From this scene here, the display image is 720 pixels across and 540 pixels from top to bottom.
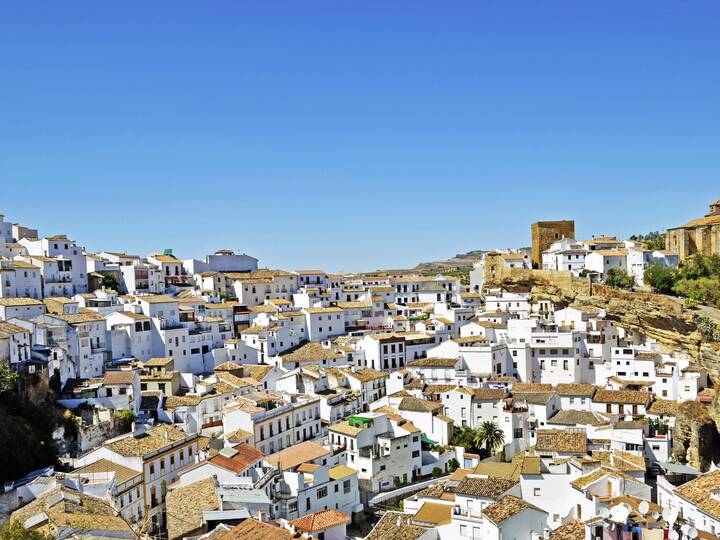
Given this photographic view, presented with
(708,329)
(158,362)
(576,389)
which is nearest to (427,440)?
(576,389)

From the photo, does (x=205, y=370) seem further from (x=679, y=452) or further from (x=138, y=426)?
(x=679, y=452)

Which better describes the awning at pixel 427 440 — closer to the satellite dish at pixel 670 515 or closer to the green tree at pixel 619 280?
the satellite dish at pixel 670 515

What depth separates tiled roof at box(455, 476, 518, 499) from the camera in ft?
80.9

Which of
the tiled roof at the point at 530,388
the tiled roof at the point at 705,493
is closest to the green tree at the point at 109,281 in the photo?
the tiled roof at the point at 530,388

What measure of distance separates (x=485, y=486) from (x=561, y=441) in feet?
31.6

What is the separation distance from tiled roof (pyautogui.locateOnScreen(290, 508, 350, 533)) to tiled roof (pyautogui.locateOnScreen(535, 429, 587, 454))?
1222 centimetres

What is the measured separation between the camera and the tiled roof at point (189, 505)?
2167 centimetres

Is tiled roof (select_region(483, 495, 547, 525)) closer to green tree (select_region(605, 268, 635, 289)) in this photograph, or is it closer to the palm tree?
the palm tree

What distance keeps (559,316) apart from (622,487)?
79.5ft

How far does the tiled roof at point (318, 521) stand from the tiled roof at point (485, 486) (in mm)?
4658

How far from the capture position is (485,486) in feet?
83.1

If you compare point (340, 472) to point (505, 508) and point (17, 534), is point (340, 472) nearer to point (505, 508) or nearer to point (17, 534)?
point (505, 508)

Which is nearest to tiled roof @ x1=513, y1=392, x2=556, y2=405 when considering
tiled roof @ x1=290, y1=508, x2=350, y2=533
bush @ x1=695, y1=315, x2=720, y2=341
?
tiled roof @ x1=290, y1=508, x2=350, y2=533

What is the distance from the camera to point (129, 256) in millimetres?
59688
